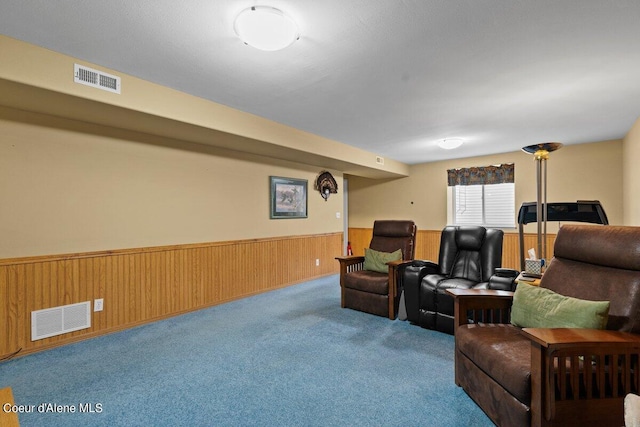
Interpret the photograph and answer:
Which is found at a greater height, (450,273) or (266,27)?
(266,27)

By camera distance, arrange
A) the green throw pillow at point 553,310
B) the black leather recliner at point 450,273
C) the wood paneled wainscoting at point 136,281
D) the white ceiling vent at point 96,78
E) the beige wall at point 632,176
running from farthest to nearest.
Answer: the beige wall at point 632,176, the black leather recliner at point 450,273, the wood paneled wainscoting at point 136,281, the white ceiling vent at point 96,78, the green throw pillow at point 553,310

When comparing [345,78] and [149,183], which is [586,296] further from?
[149,183]

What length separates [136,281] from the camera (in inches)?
134

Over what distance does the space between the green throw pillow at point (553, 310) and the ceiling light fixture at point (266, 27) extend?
2192 mm

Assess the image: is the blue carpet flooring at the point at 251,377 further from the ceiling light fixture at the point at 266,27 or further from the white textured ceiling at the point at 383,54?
the white textured ceiling at the point at 383,54

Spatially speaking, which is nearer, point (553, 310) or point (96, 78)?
point (553, 310)

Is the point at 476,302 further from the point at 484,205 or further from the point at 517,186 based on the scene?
the point at 484,205

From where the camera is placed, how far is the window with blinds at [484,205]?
5.88 m

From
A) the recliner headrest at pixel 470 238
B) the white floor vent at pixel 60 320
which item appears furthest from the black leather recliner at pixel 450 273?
the white floor vent at pixel 60 320

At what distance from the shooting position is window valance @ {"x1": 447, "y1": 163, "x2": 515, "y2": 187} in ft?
18.9

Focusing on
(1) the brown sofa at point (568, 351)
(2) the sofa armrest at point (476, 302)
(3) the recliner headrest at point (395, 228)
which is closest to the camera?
(1) the brown sofa at point (568, 351)

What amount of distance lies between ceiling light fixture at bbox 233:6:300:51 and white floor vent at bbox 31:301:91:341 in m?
2.88

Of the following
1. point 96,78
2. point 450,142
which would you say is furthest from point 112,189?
point 450,142

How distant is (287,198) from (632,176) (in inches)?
188
